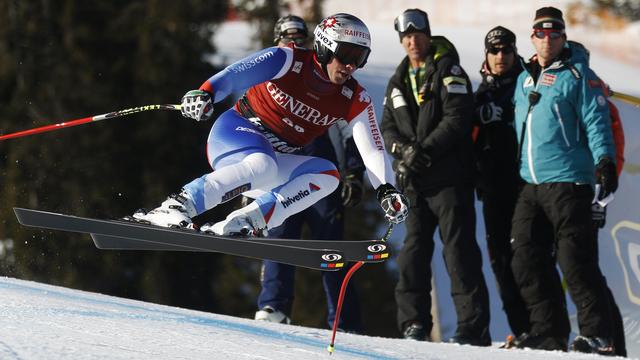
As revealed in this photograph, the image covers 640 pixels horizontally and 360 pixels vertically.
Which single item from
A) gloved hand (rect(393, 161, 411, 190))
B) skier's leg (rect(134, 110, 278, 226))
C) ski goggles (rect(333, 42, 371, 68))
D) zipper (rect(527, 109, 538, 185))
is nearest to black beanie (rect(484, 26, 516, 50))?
zipper (rect(527, 109, 538, 185))

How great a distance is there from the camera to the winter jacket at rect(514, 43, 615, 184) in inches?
265

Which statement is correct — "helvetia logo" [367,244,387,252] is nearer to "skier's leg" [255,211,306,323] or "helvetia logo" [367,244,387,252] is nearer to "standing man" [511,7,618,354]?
"standing man" [511,7,618,354]

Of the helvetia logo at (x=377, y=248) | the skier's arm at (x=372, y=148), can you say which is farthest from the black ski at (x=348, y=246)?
the skier's arm at (x=372, y=148)

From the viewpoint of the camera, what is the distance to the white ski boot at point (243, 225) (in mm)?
6031

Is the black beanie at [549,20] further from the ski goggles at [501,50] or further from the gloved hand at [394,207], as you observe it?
the gloved hand at [394,207]

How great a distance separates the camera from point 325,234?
7270mm

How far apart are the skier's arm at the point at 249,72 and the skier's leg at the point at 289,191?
0.54 meters

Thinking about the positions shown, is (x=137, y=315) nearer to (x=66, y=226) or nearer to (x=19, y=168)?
(x=66, y=226)

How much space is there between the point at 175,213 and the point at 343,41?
1.28m

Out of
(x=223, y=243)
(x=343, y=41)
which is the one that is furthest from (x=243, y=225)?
(x=343, y=41)

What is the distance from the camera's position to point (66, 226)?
19.7 feet

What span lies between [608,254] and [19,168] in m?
11.3

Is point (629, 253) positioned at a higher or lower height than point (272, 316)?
higher

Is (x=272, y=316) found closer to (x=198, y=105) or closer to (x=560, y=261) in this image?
(x=560, y=261)
